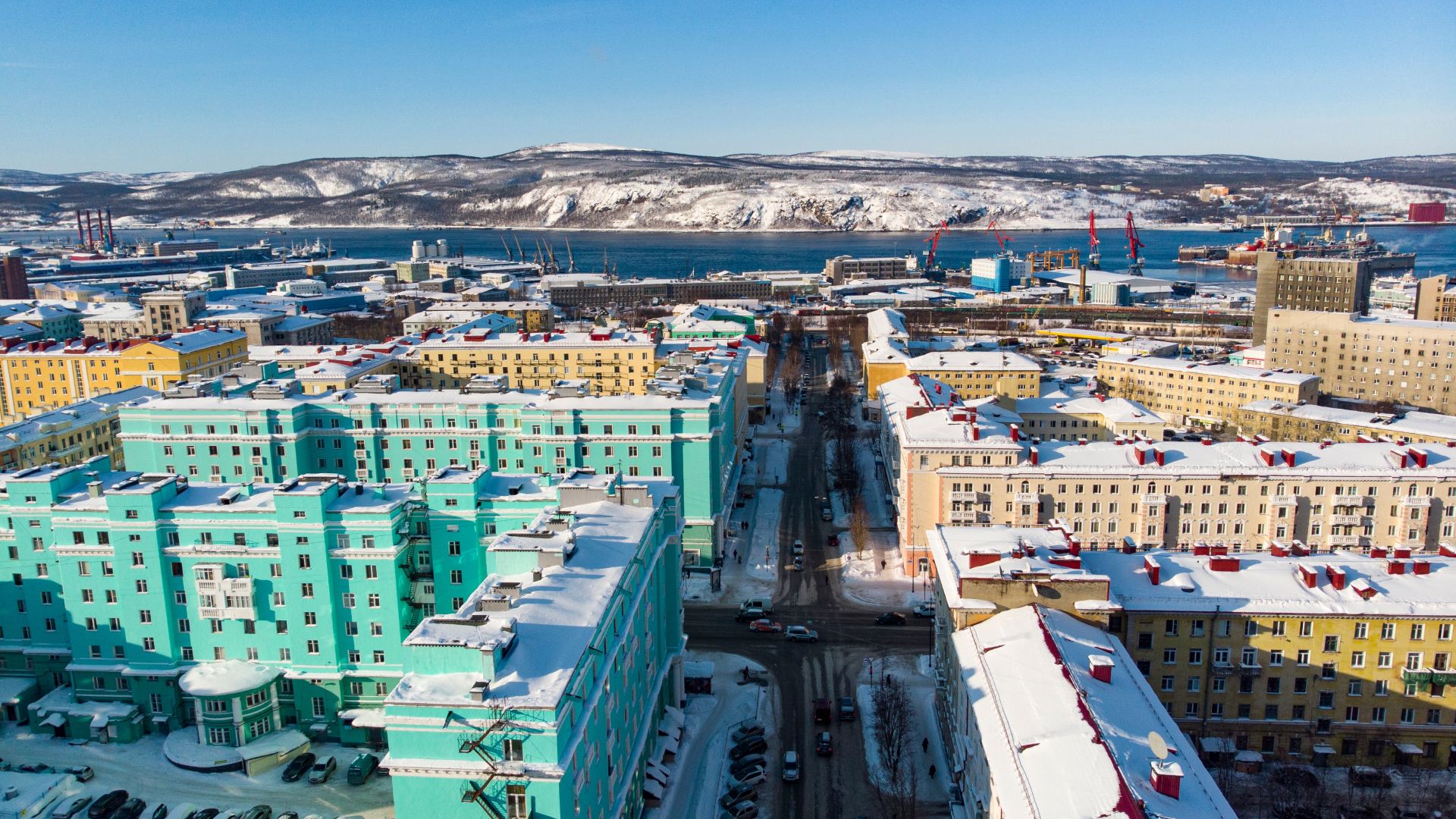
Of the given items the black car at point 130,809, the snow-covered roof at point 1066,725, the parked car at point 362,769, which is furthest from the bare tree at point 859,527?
the black car at point 130,809

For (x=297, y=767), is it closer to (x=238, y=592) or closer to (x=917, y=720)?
(x=238, y=592)

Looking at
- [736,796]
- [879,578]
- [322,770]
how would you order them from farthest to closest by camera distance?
[879,578] → [322,770] → [736,796]

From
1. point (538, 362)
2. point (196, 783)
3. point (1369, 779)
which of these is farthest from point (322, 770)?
point (538, 362)

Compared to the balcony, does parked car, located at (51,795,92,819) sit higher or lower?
lower

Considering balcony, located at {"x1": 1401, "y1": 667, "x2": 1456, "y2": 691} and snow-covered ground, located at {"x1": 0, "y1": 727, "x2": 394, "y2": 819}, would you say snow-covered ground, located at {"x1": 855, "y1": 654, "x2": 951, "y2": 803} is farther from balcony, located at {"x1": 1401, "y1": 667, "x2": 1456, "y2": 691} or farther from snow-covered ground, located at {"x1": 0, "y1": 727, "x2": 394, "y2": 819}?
snow-covered ground, located at {"x1": 0, "y1": 727, "x2": 394, "y2": 819}

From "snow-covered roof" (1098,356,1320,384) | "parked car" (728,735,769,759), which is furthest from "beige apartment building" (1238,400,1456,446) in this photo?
"parked car" (728,735,769,759)
